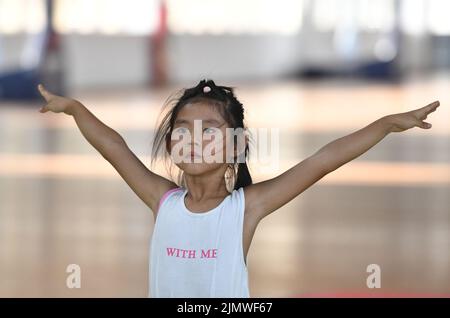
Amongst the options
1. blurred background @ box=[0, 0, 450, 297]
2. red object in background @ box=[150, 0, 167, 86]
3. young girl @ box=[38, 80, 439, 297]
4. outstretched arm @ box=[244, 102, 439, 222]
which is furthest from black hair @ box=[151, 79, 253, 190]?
red object in background @ box=[150, 0, 167, 86]

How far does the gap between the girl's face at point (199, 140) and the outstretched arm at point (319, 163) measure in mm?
121

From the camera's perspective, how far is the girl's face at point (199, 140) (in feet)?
10.8

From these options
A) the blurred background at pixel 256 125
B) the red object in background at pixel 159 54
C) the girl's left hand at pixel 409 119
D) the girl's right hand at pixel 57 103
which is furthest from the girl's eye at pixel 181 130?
the red object in background at pixel 159 54

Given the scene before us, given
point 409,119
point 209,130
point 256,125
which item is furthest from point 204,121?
point 256,125

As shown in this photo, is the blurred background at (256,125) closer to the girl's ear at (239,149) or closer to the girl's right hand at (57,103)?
the girl's ear at (239,149)

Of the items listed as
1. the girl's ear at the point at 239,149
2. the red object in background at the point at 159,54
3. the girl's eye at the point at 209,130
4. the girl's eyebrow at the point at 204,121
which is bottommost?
the girl's ear at the point at 239,149

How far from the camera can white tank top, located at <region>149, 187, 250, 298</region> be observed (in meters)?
3.20

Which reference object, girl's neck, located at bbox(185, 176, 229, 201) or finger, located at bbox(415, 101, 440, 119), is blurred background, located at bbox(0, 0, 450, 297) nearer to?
girl's neck, located at bbox(185, 176, 229, 201)

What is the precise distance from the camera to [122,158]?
134 inches

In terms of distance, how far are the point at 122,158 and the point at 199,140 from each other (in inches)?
8.6

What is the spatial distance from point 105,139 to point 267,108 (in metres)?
17.3

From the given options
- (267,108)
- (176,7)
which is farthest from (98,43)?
(267,108)

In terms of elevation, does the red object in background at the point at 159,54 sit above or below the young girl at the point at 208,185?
above
